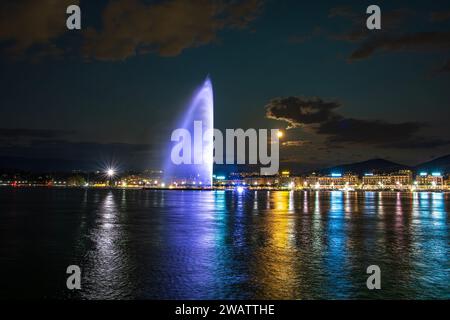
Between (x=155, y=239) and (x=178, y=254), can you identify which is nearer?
(x=178, y=254)

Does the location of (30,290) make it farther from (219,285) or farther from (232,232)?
(232,232)

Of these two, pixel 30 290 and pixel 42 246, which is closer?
pixel 30 290

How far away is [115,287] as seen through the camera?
12188 millimetres

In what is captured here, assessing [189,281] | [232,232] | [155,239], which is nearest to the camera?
[189,281]

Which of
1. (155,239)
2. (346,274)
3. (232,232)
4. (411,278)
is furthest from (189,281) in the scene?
(232,232)

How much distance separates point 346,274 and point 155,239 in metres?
10.9

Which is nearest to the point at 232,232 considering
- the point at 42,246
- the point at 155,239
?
the point at 155,239
